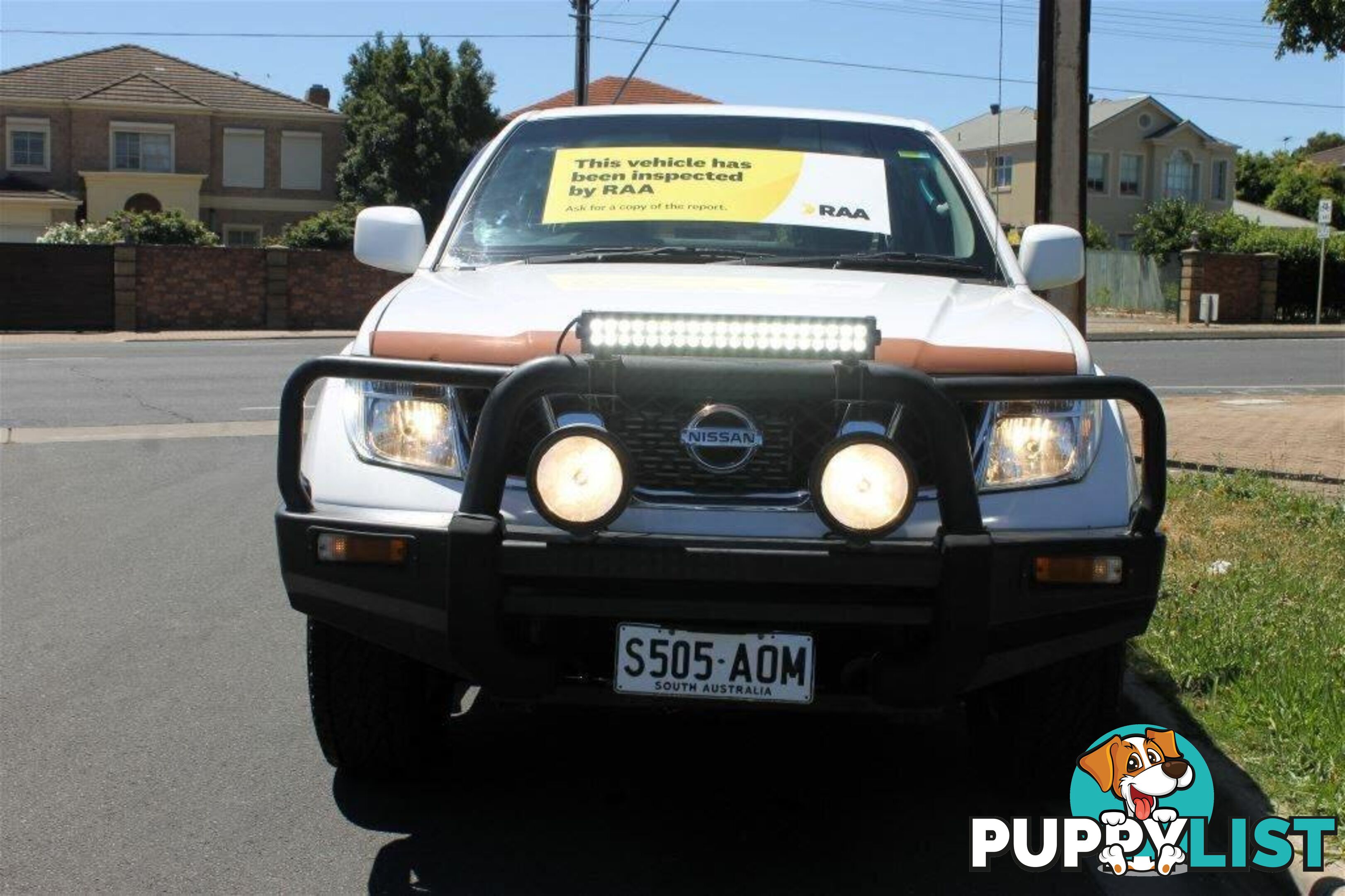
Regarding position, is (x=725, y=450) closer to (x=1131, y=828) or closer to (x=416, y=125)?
(x=1131, y=828)

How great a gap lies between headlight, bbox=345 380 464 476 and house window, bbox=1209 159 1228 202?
215 feet

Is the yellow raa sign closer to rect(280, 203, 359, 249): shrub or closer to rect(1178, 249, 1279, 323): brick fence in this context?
rect(1178, 249, 1279, 323): brick fence

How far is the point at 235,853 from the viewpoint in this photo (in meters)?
3.84

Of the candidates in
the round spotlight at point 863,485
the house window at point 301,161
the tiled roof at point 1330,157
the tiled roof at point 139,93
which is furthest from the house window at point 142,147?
the tiled roof at point 1330,157

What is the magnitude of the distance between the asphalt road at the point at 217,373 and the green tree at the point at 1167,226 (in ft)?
71.6

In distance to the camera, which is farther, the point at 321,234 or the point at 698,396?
the point at 321,234

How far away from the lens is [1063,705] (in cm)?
398

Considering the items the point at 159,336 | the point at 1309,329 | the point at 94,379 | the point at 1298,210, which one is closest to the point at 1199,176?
the point at 1298,210

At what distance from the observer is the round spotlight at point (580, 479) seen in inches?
131

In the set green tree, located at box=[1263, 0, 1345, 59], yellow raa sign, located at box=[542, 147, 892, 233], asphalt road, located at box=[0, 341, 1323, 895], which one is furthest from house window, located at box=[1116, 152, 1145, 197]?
yellow raa sign, located at box=[542, 147, 892, 233]

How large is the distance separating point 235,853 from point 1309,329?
3480 centimetres

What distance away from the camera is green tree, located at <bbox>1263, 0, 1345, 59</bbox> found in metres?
12.3

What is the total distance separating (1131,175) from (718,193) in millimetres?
61622

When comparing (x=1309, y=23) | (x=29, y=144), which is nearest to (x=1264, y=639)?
(x=1309, y=23)
